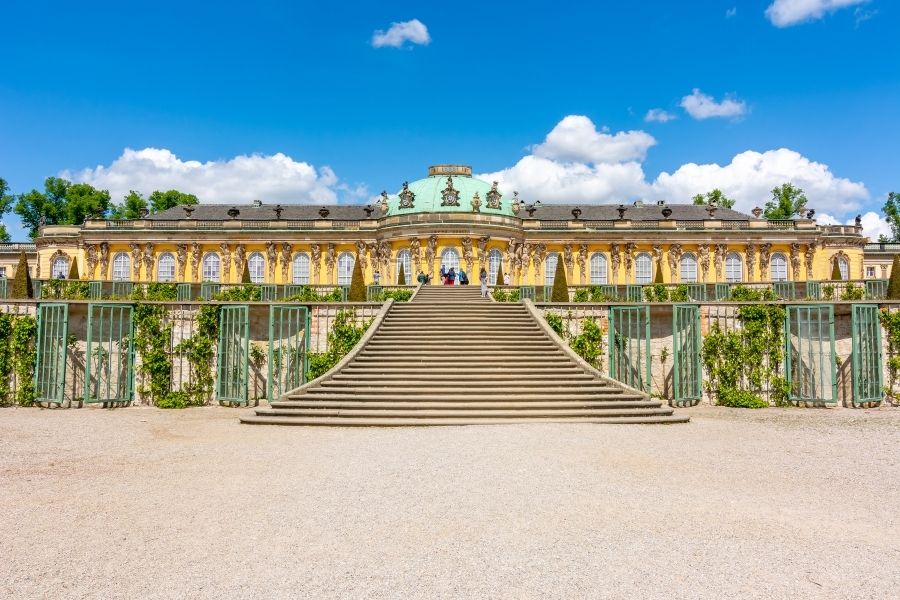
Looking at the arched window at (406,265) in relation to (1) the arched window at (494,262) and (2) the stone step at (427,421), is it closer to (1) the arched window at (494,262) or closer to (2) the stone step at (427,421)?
(1) the arched window at (494,262)

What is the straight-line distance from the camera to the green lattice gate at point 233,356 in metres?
17.7

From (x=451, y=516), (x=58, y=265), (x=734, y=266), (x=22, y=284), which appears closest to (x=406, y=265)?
(x=22, y=284)

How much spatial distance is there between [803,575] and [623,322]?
13.4 metres

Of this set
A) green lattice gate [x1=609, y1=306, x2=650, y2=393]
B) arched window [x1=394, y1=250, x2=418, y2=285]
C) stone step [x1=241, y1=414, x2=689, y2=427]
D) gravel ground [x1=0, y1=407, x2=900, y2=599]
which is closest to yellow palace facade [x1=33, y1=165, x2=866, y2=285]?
arched window [x1=394, y1=250, x2=418, y2=285]

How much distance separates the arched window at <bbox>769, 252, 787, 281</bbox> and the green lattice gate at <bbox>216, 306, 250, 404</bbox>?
44.3m

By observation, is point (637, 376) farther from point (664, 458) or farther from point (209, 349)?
point (209, 349)

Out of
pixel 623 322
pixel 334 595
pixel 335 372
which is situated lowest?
pixel 334 595

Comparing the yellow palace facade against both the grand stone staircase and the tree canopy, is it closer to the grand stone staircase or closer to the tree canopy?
the tree canopy

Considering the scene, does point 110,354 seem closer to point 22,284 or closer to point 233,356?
point 233,356

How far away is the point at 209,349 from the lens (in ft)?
60.2

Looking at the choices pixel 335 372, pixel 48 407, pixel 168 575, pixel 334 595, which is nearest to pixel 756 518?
pixel 334 595

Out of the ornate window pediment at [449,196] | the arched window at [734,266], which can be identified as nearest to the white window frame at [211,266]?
the ornate window pediment at [449,196]

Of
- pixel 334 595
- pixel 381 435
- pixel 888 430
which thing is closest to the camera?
pixel 334 595

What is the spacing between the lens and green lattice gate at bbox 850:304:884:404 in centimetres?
1756
